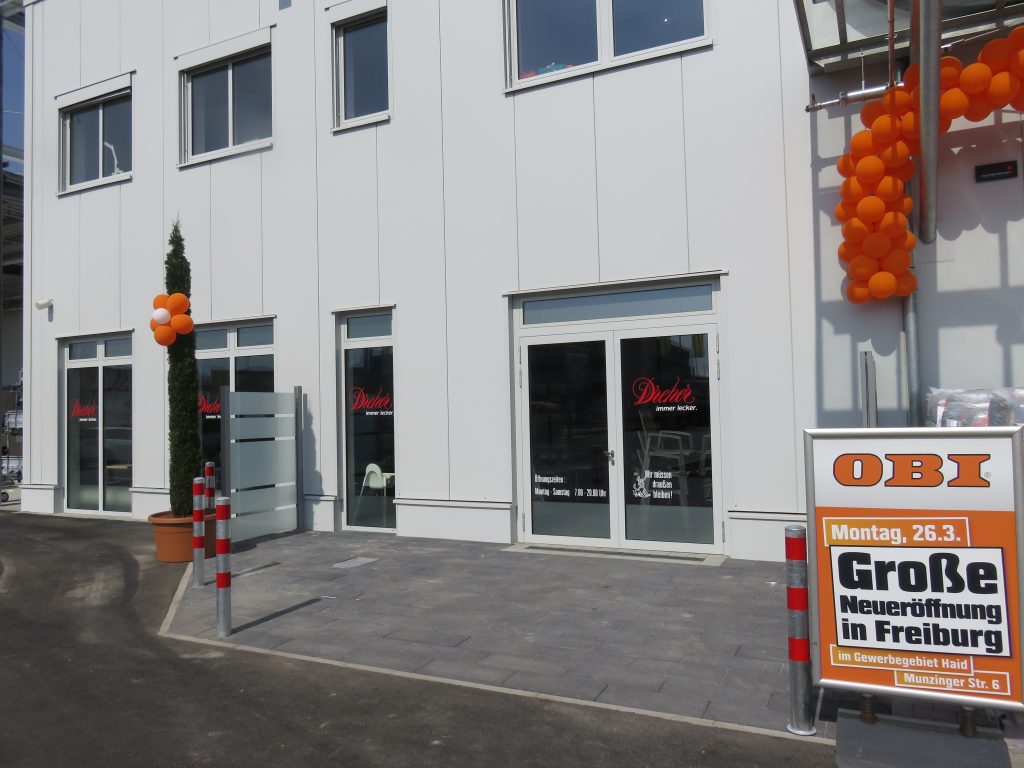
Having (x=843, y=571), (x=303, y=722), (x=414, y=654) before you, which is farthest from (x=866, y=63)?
(x=303, y=722)

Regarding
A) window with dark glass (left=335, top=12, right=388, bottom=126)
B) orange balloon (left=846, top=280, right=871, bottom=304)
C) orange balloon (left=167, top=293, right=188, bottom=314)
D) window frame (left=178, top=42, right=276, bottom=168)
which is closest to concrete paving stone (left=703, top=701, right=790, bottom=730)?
orange balloon (left=846, top=280, right=871, bottom=304)

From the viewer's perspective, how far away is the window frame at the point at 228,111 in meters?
11.3

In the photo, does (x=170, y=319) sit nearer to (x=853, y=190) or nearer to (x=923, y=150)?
(x=853, y=190)

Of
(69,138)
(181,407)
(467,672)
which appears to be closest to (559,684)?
(467,672)

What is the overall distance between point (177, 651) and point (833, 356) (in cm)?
627

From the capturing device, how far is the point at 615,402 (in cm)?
862

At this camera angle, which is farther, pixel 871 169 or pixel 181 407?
pixel 181 407

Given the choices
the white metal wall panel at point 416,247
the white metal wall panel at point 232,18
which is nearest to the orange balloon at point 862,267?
the white metal wall panel at point 416,247

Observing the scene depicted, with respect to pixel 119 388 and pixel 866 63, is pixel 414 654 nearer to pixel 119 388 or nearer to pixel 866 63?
pixel 866 63

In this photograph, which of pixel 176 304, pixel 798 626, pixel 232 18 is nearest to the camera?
pixel 798 626

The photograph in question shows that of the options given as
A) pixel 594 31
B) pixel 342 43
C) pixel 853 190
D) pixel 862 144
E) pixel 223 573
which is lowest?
pixel 223 573

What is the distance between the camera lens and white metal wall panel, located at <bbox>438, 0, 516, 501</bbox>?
925 cm

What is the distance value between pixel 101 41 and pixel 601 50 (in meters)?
9.06

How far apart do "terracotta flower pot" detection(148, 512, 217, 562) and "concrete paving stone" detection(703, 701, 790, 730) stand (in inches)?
241
